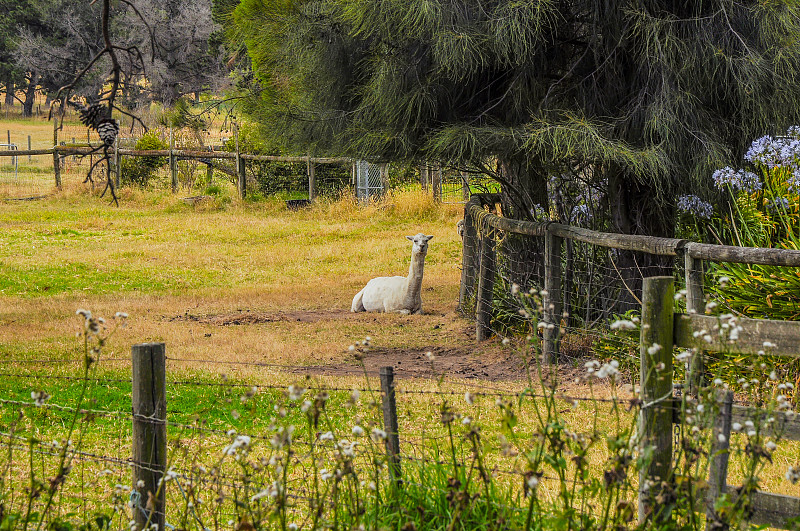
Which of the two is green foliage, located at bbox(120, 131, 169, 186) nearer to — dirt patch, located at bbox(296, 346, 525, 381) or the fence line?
the fence line

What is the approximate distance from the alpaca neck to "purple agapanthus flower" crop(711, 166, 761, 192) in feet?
16.2

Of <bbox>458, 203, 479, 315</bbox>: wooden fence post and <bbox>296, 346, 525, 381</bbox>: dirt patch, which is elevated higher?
<bbox>458, 203, 479, 315</bbox>: wooden fence post

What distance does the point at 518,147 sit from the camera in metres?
7.95

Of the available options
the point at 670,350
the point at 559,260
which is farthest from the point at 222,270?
the point at 670,350

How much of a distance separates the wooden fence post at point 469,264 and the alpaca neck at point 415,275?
0.60 metres

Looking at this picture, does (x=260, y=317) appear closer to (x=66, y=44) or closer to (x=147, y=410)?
(x=147, y=410)

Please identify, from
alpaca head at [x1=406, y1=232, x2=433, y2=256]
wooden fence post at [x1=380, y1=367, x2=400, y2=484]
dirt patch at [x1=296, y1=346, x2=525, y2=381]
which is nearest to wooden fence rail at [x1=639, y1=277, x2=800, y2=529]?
wooden fence post at [x1=380, y1=367, x2=400, y2=484]

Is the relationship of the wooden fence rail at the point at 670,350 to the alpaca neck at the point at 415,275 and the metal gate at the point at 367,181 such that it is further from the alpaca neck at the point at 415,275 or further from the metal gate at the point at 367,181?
the metal gate at the point at 367,181

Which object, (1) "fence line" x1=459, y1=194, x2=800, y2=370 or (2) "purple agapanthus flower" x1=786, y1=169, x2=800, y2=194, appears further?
(2) "purple agapanthus flower" x1=786, y1=169, x2=800, y2=194

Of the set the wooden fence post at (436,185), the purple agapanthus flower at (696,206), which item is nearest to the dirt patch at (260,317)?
the purple agapanthus flower at (696,206)

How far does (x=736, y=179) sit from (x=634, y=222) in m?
1.60

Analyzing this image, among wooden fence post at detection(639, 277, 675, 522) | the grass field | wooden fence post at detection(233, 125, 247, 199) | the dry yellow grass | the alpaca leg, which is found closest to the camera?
wooden fence post at detection(639, 277, 675, 522)

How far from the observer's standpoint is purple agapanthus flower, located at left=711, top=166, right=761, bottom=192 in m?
7.40

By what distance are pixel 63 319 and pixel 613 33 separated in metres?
7.67
